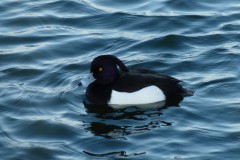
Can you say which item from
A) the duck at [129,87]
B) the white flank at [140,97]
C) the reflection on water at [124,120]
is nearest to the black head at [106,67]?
the duck at [129,87]

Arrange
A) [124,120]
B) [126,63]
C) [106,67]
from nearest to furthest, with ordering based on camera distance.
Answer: [124,120], [106,67], [126,63]

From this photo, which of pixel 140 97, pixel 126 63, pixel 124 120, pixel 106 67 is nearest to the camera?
pixel 124 120

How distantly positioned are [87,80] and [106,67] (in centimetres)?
39

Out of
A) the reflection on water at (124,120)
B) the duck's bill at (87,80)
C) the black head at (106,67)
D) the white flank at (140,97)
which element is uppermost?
the black head at (106,67)

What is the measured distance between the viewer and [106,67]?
524 inches

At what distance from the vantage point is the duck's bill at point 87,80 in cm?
1332

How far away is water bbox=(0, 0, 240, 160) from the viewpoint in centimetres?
1136

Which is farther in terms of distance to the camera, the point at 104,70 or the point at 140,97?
the point at 104,70

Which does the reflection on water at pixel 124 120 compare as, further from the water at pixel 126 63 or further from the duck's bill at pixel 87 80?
the duck's bill at pixel 87 80

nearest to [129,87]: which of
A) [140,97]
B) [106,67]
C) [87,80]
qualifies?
[140,97]

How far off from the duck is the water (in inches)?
9.2

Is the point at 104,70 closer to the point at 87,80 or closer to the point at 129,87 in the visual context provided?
the point at 87,80

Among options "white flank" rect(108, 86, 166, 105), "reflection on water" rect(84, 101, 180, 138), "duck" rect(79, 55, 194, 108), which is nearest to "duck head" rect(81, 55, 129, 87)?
"duck" rect(79, 55, 194, 108)

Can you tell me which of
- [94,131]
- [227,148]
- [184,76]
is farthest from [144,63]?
[227,148]
